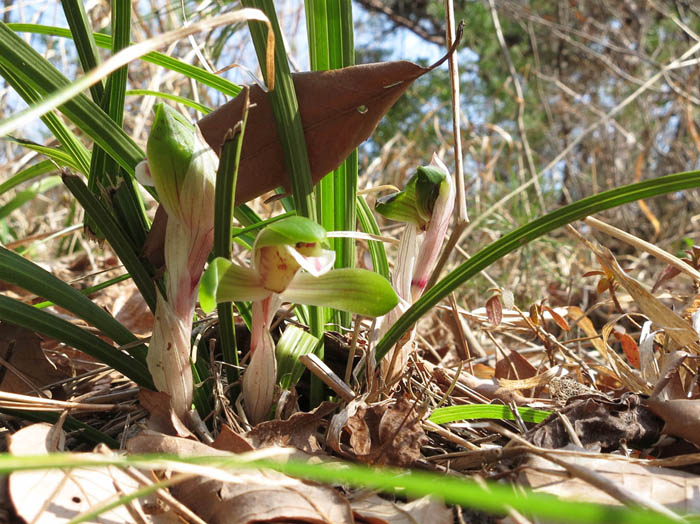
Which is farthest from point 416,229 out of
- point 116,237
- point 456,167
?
point 116,237

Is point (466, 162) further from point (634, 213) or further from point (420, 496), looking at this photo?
point (420, 496)

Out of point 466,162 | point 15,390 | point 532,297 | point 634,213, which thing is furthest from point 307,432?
point 634,213

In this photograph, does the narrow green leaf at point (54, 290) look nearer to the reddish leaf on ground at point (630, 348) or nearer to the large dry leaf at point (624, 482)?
the large dry leaf at point (624, 482)

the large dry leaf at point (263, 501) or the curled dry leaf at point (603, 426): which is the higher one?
the curled dry leaf at point (603, 426)

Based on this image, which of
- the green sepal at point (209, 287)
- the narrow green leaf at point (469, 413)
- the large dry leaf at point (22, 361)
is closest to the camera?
the green sepal at point (209, 287)

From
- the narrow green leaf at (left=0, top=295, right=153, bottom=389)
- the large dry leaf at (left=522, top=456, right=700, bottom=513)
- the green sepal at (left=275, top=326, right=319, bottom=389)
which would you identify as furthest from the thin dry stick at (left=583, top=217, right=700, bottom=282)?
the narrow green leaf at (left=0, top=295, right=153, bottom=389)

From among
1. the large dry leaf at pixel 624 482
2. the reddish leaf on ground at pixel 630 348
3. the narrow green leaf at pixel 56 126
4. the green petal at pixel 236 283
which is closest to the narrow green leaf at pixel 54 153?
the narrow green leaf at pixel 56 126

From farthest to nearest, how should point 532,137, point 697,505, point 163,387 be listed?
point 532,137
point 163,387
point 697,505
